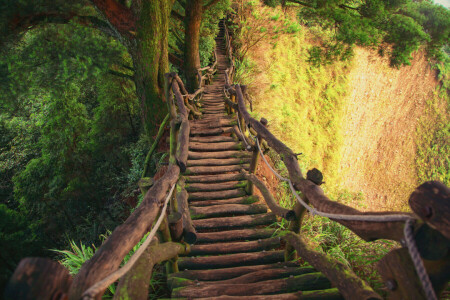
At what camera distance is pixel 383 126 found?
55.5 feet

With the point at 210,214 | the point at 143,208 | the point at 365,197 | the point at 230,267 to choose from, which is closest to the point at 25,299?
the point at 143,208

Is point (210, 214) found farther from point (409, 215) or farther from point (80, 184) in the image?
point (80, 184)

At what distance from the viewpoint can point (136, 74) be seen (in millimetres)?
7211

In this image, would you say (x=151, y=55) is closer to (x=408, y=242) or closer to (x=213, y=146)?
(x=213, y=146)

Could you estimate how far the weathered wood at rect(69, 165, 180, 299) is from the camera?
1323 millimetres

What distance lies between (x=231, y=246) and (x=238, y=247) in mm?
93

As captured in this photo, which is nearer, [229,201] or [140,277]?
[140,277]

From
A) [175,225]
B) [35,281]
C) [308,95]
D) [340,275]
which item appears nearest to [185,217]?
[175,225]

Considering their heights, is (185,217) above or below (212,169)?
above

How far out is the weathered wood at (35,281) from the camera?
103 cm

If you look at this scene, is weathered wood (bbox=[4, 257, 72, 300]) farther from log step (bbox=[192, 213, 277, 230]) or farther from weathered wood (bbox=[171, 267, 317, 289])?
log step (bbox=[192, 213, 277, 230])

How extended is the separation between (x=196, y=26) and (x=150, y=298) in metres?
9.82

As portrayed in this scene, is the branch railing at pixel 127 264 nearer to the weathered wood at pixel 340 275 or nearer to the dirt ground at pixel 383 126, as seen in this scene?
the weathered wood at pixel 340 275

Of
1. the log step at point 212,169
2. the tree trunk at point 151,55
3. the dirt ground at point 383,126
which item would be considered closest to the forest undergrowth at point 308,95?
the dirt ground at point 383,126
